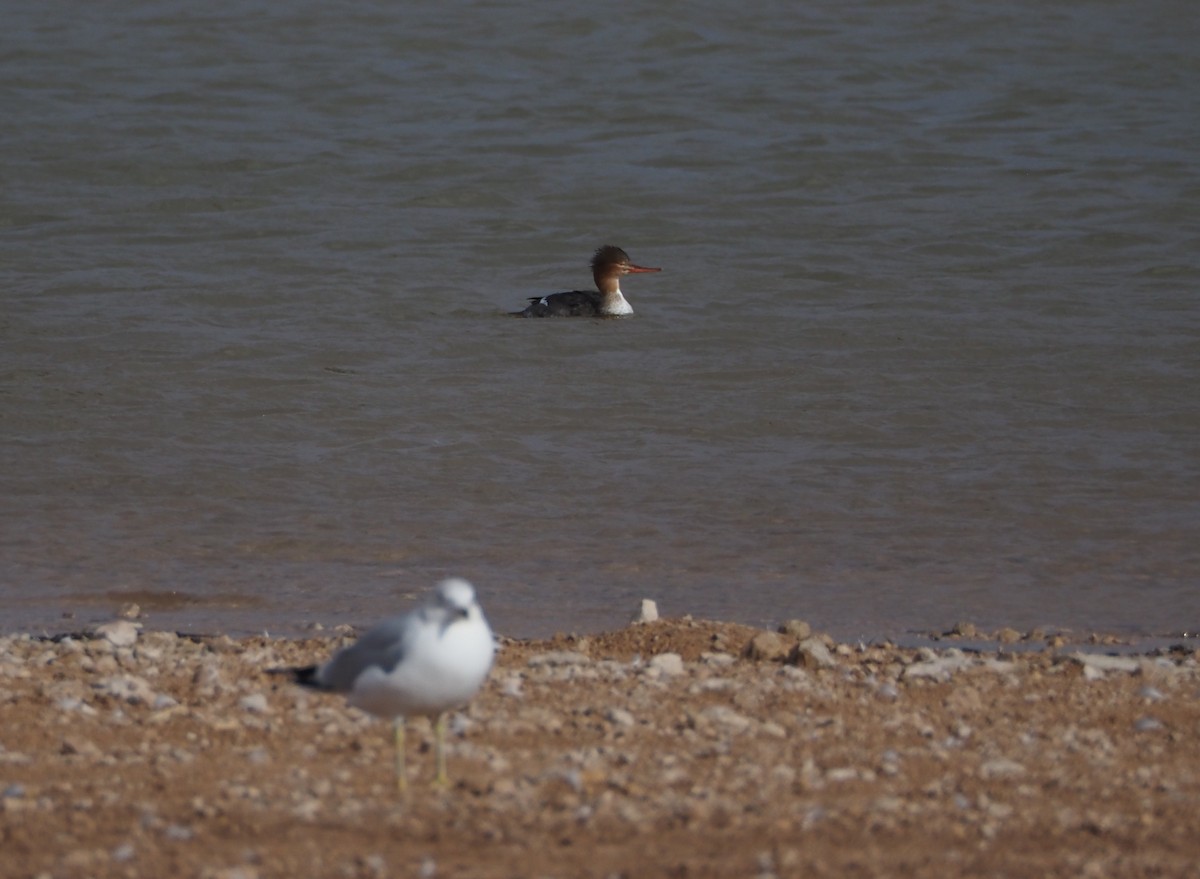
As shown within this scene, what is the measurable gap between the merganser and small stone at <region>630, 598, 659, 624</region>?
831 cm

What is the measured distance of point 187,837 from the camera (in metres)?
4.53

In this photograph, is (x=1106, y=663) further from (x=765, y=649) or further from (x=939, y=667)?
(x=765, y=649)

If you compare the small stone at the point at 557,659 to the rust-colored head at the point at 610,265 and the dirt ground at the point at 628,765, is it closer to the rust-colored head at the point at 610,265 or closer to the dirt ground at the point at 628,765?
the dirt ground at the point at 628,765

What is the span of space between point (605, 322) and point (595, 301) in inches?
13.5

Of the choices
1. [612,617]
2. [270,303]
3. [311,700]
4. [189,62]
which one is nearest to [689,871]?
[311,700]

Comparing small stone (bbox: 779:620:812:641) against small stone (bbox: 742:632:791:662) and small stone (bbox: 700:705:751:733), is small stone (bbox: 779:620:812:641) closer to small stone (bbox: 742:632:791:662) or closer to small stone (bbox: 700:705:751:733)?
small stone (bbox: 742:632:791:662)

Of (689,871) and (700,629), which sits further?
(700,629)

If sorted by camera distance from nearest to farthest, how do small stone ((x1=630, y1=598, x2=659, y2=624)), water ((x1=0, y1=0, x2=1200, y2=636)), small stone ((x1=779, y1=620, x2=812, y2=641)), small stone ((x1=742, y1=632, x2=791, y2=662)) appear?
small stone ((x1=742, y1=632, x2=791, y2=662))
small stone ((x1=779, y1=620, x2=812, y2=641))
small stone ((x1=630, y1=598, x2=659, y2=624))
water ((x1=0, y1=0, x2=1200, y2=636))

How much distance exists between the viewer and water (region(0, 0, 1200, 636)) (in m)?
8.85

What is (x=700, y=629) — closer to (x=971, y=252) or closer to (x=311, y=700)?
(x=311, y=700)

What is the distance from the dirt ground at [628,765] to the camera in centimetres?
443

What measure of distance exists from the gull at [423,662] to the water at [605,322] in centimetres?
282

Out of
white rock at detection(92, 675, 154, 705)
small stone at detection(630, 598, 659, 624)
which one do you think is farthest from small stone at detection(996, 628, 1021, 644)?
white rock at detection(92, 675, 154, 705)

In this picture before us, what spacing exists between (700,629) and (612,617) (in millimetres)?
842
